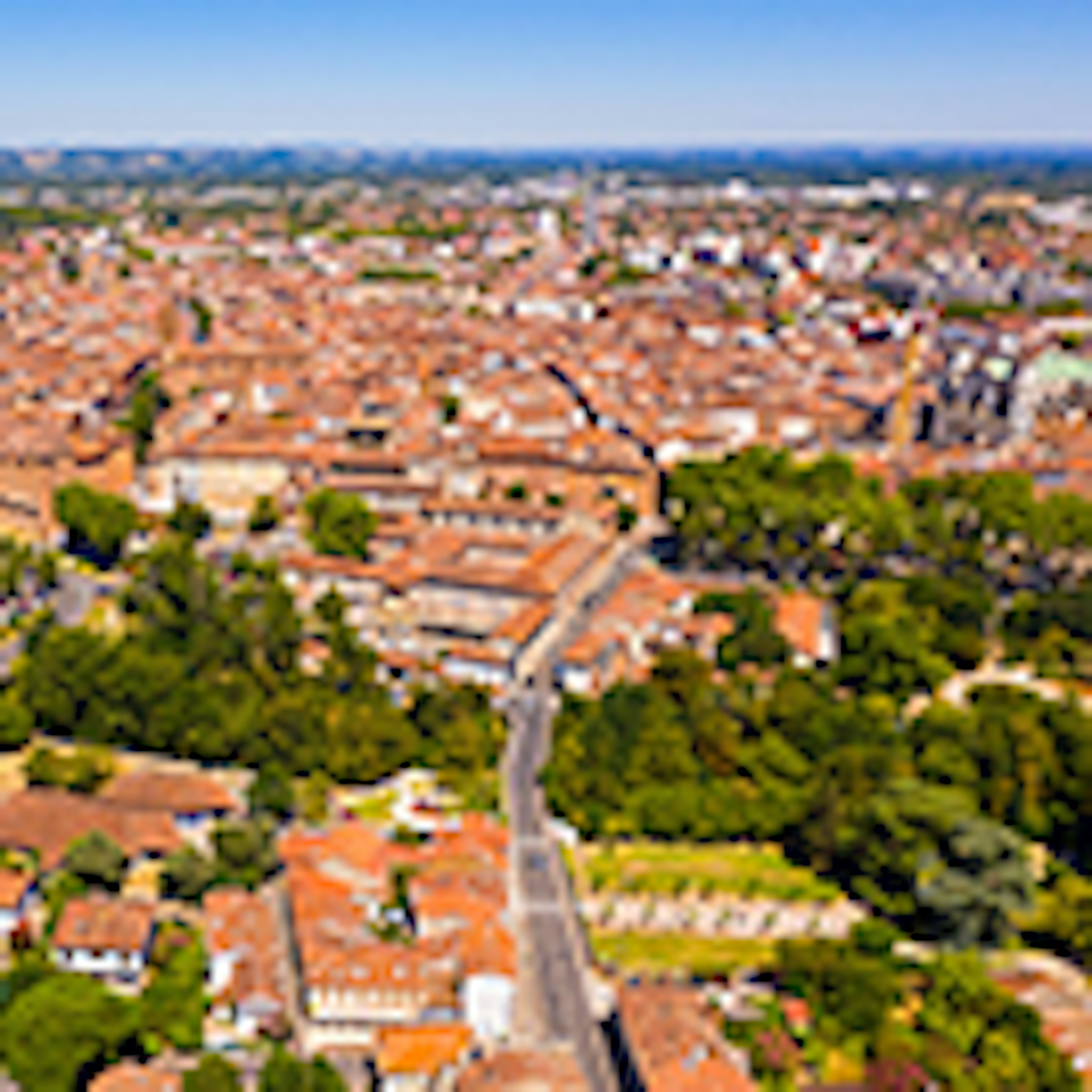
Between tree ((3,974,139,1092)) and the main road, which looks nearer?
tree ((3,974,139,1092))

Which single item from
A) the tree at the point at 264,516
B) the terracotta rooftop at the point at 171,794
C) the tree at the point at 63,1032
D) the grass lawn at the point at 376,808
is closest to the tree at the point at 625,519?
the tree at the point at 264,516

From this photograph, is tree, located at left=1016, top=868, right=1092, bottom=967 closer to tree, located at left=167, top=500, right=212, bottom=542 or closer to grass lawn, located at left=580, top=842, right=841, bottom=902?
grass lawn, located at left=580, top=842, right=841, bottom=902

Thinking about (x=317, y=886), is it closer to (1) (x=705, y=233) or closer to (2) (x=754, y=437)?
(2) (x=754, y=437)

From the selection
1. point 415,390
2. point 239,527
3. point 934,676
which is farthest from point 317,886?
point 415,390

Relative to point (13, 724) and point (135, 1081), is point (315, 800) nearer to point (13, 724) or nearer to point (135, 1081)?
point (13, 724)

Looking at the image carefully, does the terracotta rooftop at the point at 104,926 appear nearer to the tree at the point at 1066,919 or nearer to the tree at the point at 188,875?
the tree at the point at 188,875

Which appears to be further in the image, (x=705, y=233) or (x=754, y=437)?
(x=705, y=233)

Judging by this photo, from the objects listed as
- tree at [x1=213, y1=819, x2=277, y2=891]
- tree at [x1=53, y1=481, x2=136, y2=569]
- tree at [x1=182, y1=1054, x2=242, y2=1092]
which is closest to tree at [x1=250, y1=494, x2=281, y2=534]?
tree at [x1=53, y1=481, x2=136, y2=569]
